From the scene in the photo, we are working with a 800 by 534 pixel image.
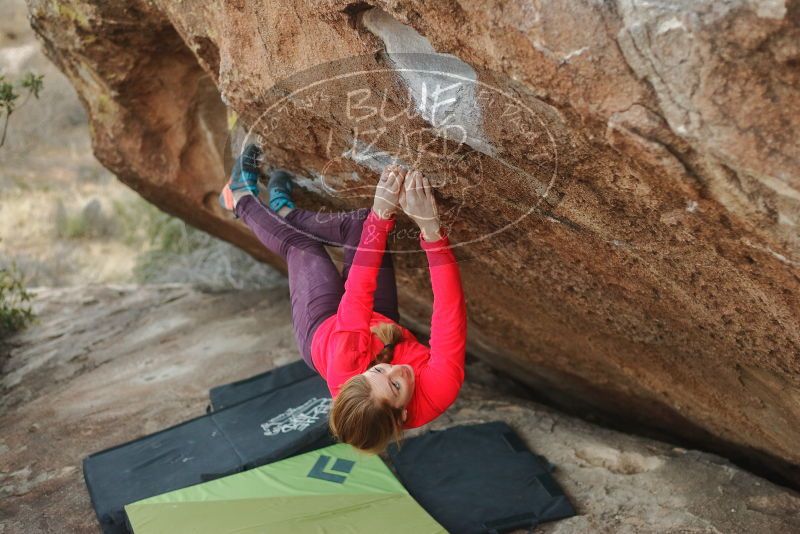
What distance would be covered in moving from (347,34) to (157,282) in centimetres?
514

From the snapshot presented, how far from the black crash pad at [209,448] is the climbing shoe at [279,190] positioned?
1092 millimetres

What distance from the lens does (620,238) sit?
221 cm

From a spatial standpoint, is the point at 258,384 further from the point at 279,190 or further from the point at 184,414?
the point at 279,190

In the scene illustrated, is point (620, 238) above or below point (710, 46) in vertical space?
below

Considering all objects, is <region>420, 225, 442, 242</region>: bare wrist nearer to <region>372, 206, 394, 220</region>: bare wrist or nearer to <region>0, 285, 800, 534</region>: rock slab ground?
<region>372, 206, 394, 220</region>: bare wrist

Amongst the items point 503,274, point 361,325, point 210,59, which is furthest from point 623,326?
point 210,59

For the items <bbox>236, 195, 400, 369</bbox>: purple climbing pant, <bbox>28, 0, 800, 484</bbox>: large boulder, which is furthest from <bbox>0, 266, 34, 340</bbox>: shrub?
<bbox>236, 195, 400, 369</bbox>: purple climbing pant

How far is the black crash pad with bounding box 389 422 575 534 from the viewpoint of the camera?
290 centimetres

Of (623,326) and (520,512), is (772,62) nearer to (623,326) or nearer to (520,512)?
(623,326)

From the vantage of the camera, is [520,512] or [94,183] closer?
[520,512]

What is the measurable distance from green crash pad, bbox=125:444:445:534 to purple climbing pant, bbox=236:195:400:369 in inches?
23.2

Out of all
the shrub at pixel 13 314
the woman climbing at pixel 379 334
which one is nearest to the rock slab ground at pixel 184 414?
the shrub at pixel 13 314

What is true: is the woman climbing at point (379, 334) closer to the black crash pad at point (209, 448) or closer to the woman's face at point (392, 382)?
the woman's face at point (392, 382)

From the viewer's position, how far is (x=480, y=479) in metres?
3.17
